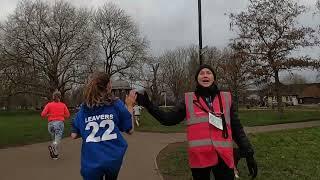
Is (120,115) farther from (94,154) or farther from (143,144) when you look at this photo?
(143,144)

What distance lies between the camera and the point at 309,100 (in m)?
130

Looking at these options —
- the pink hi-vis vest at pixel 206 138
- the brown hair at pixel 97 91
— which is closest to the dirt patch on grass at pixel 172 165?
the pink hi-vis vest at pixel 206 138

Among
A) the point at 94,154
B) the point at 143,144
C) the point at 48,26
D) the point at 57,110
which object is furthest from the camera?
the point at 48,26

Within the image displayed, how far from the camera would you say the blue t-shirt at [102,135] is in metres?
5.30

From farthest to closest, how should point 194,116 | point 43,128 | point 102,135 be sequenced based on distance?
point 43,128 < point 194,116 < point 102,135

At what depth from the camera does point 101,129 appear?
5363mm

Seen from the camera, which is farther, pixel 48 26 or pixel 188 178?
pixel 48 26

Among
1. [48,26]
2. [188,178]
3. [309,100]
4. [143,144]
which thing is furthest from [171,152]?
[309,100]

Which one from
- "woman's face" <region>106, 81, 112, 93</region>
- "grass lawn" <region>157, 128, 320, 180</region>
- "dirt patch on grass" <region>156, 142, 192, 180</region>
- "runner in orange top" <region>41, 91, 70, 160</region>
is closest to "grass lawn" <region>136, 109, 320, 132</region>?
"grass lawn" <region>157, 128, 320, 180</region>

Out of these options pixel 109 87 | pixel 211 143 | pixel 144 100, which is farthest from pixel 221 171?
pixel 109 87

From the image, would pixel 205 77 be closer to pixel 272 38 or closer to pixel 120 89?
pixel 120 89

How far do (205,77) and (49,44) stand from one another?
61307 millimetres

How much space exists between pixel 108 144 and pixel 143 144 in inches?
505

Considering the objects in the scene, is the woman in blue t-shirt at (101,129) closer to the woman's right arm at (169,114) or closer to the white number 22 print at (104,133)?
the white number 22 print at (104,133)
